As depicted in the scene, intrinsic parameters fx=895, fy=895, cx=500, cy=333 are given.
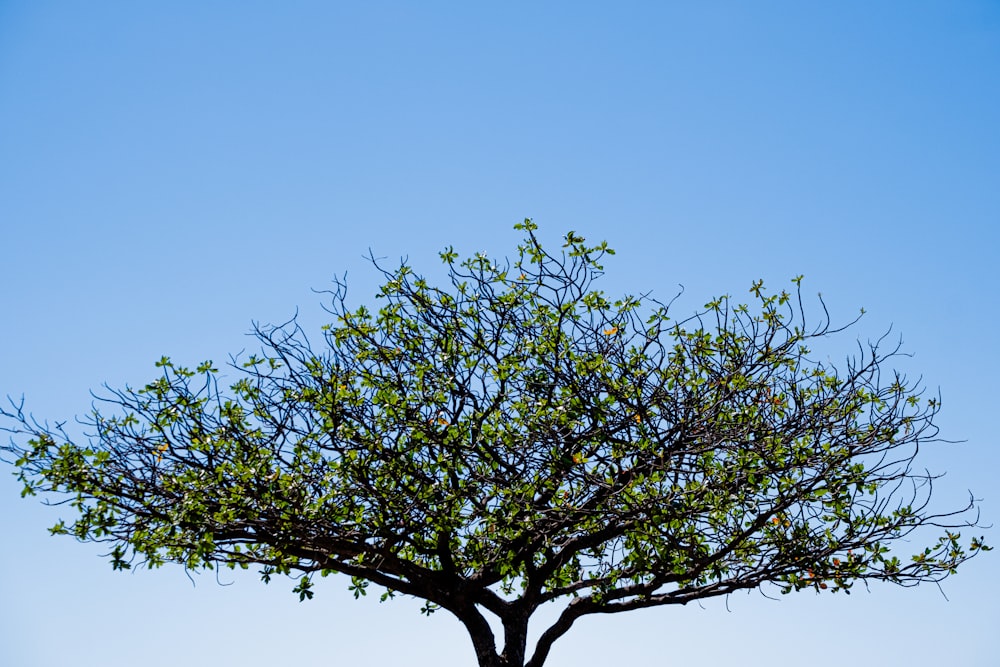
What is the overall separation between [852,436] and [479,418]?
248 inches

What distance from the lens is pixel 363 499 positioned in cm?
1424

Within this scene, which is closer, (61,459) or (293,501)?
(293,501)

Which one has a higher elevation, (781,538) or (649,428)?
(649,428)

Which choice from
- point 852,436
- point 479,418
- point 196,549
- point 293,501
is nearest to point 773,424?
point 852,436

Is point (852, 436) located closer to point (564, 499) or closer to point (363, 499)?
point (564, 499)

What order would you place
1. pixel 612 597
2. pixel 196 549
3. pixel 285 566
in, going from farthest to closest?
1. pixel 612 597
2. pixel 285 566
3. pixel 196 549

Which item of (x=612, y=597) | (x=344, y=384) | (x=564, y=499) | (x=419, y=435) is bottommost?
(x=612, y=597)

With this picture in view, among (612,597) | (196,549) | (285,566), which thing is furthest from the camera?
(612,597)

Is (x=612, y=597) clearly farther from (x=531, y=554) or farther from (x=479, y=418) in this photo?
(x=479, y=418)

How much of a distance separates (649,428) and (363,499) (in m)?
4.65

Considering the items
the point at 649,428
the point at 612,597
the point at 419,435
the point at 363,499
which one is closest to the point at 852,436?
the point at 649,428

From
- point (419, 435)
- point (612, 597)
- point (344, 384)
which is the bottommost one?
point (612, 597)

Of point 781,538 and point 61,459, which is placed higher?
point 61,459

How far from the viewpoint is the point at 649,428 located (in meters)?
13.9
